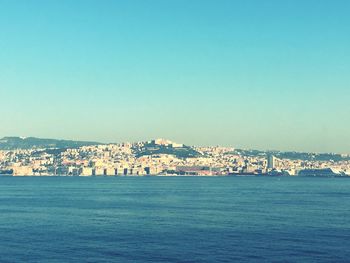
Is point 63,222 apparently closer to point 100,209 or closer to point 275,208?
point 100,209

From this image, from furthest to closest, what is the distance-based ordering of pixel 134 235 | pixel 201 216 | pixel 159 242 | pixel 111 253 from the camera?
pixel 201 216
pixel 134 235
pixel 159 242
pixel 111 253

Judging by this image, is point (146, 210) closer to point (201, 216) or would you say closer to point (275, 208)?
point (201, 216)

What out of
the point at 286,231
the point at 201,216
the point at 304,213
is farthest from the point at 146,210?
the point at 286,231

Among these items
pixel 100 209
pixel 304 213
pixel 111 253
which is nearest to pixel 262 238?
pixel 111 253

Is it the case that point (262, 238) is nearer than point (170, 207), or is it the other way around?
point (262, 238)

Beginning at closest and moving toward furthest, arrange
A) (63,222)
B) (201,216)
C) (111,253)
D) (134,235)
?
(111,253) < (134,235) < (63,222) < (201,216)

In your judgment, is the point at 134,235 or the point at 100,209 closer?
the point at 134,235

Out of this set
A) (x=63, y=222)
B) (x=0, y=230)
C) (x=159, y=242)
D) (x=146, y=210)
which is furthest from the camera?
(x=146, y=210)

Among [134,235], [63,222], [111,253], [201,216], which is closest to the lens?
[111,253]
